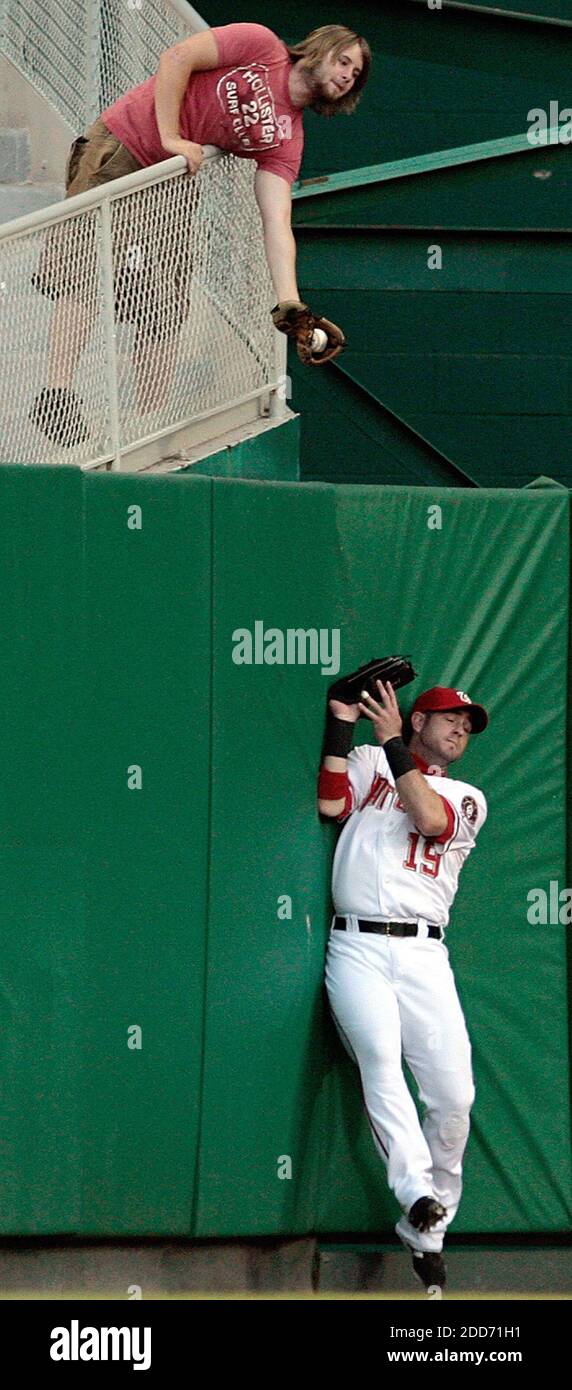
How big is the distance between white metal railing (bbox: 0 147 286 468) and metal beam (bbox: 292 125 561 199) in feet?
10.8

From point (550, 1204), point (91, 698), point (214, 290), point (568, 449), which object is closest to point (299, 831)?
point (91, 698)

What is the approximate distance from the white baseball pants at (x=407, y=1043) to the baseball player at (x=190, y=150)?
219cm

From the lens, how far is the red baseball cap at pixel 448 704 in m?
6.45

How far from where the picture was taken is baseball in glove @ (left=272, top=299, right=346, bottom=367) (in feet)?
21.8

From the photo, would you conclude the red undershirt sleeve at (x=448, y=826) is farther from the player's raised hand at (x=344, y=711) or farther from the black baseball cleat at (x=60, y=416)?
the black baseball cleat at (x=60, y=416)

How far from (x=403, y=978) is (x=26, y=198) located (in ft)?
16.3

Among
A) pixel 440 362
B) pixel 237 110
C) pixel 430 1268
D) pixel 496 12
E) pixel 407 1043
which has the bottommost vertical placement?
pixel 430 1268

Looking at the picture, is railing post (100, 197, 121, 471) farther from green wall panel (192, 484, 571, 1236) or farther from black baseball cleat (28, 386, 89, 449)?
green wall panel (192, 484, 571, 1236)

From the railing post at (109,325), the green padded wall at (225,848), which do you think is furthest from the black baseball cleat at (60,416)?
the green padded wall at (225,848)

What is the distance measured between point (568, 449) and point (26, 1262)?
20.3 feet

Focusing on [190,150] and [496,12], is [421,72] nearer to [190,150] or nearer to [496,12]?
[496,12]

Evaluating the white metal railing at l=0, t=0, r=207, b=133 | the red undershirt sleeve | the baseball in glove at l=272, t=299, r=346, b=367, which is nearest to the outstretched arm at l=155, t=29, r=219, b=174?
the baseball in glove at l=272, t=299, r=346, b=367

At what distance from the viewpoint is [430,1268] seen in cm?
611

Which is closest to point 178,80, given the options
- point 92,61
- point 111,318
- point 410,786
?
point 111,318
